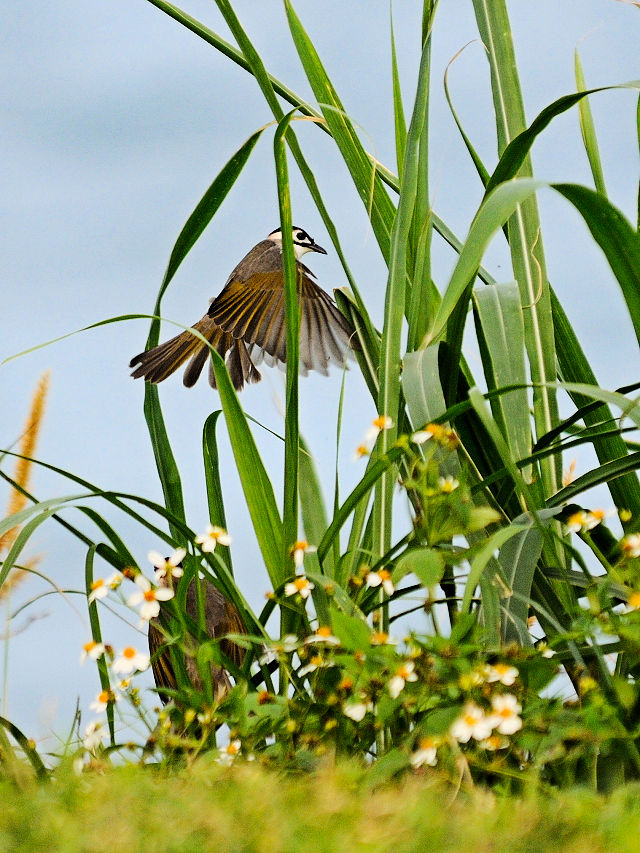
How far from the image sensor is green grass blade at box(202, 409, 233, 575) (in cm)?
199

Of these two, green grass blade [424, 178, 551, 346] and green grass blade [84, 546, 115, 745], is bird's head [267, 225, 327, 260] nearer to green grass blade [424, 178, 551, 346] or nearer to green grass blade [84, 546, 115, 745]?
green grass blade [84, 546, 115, 745]

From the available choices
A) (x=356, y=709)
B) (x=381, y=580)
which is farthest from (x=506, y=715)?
(x=381, y=580)

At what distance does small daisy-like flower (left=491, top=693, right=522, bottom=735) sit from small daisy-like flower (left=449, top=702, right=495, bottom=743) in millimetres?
11

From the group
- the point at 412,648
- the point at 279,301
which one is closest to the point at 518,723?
the point at 412,648

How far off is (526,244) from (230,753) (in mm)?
1205

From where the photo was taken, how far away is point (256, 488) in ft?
5.82

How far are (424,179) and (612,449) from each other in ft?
2.19

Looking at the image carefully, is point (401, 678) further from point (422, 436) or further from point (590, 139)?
point (590, 139)

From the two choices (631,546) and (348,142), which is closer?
(631,546)

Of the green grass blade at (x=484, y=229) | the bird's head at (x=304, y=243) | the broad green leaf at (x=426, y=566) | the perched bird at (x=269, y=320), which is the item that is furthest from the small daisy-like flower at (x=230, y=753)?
the bird's head at (x=304, y=243)

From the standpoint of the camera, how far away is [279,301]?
297 centimetres

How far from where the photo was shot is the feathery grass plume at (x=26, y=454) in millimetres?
1826

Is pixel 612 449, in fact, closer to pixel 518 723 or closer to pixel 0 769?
pixel 518 723

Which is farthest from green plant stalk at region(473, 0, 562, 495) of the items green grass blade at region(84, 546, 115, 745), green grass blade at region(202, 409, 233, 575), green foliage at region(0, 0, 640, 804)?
green grass blade at region(84, 546, 115, 745)
